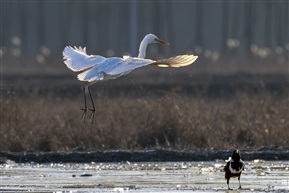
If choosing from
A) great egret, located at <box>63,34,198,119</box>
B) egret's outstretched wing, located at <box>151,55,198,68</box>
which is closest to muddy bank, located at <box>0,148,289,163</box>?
great egret, located at <box>63,34,198,119</box>

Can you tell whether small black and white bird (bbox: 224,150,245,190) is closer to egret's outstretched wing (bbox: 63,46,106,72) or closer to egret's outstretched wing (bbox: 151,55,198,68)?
egret's outstretched wing (bbox: 151,55,198,68)

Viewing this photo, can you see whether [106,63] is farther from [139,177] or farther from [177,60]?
[139,177]

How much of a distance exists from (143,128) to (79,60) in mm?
4264

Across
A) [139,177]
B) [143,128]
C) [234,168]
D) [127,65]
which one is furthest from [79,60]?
[143,128]

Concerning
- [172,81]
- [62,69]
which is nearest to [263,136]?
[172,81]

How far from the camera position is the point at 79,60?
1786 cm

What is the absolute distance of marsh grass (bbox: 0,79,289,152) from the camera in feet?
70.0

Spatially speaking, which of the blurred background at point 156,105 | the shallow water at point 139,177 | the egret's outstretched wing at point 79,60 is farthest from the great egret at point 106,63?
the blurred background at point 156,105

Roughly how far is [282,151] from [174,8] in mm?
77151

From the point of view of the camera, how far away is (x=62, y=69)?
5116 cm

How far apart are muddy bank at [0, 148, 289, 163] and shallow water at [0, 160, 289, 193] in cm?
41

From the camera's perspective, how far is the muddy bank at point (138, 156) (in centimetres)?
1959

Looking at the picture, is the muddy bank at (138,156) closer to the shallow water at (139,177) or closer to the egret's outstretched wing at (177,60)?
the shallow water at (139,177)

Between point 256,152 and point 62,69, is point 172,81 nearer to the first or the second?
point 62,69
